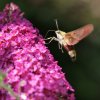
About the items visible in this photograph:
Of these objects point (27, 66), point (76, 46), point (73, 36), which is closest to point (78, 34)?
point (73, 36)

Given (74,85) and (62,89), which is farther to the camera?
(74,85)

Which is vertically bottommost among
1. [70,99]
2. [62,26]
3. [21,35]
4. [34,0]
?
[70,99]

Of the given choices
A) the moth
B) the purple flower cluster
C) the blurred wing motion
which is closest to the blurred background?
the moth

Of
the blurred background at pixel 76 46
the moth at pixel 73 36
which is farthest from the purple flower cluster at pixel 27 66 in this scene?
the blurred background at pixel 76 46

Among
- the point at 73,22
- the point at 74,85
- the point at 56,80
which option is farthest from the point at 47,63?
the point at 73,22

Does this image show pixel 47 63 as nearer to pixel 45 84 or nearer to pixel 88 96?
pixel 45 84

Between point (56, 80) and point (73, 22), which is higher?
point (73, 22)

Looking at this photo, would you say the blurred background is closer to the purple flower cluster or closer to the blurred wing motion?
the blurred wing motion
